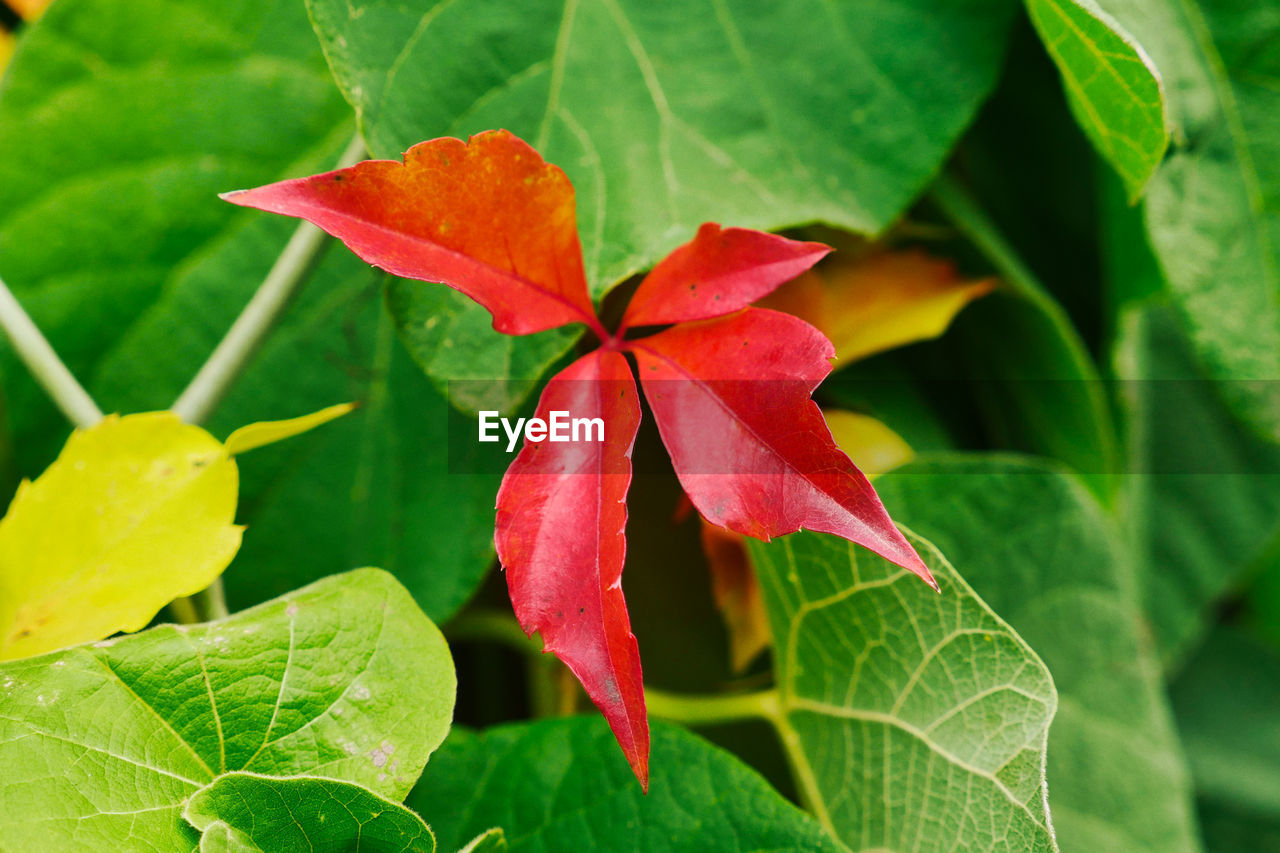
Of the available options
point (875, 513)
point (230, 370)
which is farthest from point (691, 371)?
point (230, 370)

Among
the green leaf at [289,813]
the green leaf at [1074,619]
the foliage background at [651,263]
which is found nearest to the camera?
the green leaf at [289,813]

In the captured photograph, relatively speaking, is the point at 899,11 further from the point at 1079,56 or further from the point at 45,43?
the point at 45,43

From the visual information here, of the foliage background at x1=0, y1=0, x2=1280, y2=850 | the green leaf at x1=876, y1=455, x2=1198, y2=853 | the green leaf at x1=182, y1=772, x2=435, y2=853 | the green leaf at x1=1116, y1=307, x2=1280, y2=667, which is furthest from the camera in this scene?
the green leaf at x1=1116, y1=307, x2=1280, y2=667

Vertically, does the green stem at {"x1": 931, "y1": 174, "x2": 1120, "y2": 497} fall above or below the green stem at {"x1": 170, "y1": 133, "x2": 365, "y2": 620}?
below

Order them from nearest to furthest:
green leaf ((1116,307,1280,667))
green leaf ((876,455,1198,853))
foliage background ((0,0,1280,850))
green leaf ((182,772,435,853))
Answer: green leaf ((182,772,435,853)), foliage background ((0,0,1280,850)), green leaf ((876,455,1198,853)), green leaf ((1116,307,1280,667))

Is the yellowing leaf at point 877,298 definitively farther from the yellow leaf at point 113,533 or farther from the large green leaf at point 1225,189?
the yellow leaf at point 113,533

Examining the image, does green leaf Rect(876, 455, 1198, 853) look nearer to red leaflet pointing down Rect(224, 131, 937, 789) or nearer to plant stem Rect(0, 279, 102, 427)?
red leaflet pointing down Rect(224, 131, 937, 789)

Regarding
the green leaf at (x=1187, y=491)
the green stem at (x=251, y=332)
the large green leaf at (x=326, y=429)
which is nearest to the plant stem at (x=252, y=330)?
the green stem at (x=251, y=332)

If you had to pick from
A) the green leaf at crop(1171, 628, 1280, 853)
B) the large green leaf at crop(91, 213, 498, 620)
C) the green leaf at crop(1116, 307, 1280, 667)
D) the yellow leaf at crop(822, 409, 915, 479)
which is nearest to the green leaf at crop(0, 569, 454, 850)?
the large green leaf at crop(91, 213, 498, 620)
